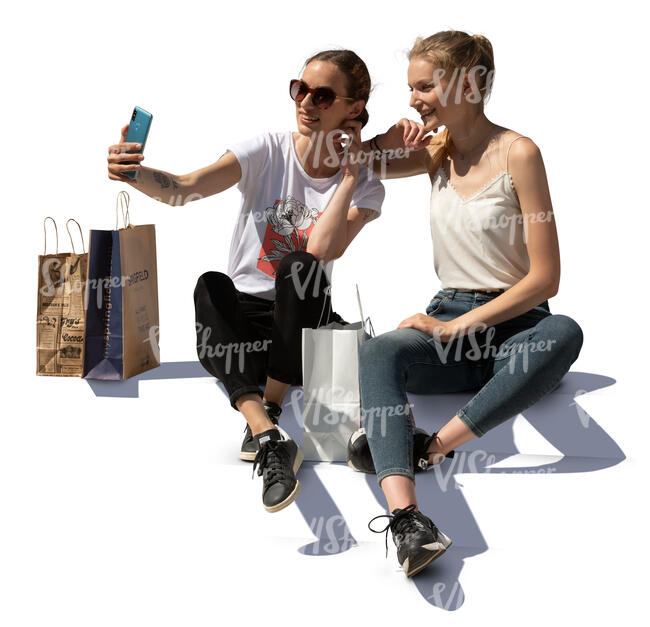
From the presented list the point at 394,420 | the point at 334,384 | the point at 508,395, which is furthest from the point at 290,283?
the point at 508,395

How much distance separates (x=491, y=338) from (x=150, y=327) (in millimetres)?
1518

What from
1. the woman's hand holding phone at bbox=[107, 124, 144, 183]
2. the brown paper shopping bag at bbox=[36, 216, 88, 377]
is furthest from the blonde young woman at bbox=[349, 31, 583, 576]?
the brown paper shopping bag at bbox=[36, 216, 88, 377]

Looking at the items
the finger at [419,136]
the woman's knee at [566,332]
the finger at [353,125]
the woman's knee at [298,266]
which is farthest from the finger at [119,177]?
the woman's knee at [566,332]

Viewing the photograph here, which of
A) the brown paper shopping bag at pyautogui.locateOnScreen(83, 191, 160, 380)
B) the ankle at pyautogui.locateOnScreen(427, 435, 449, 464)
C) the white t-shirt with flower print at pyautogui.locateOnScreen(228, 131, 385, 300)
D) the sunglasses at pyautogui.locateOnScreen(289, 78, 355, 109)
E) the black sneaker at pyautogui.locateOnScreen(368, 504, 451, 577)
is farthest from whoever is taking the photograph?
the brown paper shopping bag at pyautogui.locateOnScreen(83, 191, 160, 380)

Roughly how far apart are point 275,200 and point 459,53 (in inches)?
36.2

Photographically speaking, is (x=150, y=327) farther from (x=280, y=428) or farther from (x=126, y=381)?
(x=280, y=428)

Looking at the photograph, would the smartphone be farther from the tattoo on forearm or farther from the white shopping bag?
the white shopping bag

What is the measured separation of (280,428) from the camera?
3150 mm

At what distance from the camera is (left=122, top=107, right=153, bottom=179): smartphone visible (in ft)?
10.6

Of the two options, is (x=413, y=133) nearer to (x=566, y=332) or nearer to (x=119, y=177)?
(x=566, y=332)

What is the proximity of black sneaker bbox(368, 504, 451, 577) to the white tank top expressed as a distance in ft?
2.94

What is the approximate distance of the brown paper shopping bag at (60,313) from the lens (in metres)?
3.71

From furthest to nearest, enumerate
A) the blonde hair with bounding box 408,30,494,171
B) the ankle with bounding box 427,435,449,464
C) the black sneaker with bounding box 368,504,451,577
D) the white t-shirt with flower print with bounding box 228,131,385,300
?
1. the white t-shirt with flower print with bounding box 228,131,385,300
2. the blonde hair with bounding box 408,30,494,171
3. the ankle with bounding box 427,435,449,464
4. the black sneaker with bounding box 368,504,451,577

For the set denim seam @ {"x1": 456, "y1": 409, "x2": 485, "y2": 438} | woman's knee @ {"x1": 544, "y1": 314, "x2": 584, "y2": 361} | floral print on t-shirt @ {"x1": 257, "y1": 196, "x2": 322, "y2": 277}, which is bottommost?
denim seam @ {"x1": 456, "y1": 409, "x2": 485, "y2": 438}
